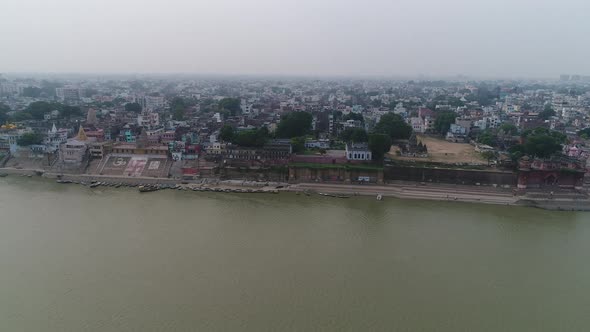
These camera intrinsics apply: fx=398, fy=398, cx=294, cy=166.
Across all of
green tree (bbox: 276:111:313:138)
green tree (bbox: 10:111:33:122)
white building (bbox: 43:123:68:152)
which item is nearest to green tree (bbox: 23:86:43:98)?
green tree (bbox: 10:111:33:122)

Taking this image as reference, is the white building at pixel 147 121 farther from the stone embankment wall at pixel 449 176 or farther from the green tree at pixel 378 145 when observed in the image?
the stone embankment wall at pixel 449 176

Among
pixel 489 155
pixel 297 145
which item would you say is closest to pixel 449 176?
pixel 489 155

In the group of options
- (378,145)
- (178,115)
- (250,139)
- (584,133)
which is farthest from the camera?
(178,115)

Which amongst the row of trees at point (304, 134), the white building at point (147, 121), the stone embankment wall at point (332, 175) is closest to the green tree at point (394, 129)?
the row of trees at point (304, 134)

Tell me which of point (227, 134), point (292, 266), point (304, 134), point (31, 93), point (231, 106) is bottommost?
point (292, 266)

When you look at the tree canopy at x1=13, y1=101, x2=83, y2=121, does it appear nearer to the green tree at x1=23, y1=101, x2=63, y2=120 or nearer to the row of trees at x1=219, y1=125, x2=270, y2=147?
the green tree at x1=23, y1=101, x2=63, y2=120

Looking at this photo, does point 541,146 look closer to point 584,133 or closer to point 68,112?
point 584,133

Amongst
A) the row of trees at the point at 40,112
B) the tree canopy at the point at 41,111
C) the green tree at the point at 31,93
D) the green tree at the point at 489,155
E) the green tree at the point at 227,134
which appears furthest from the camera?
the green tree at the point at 31,93
